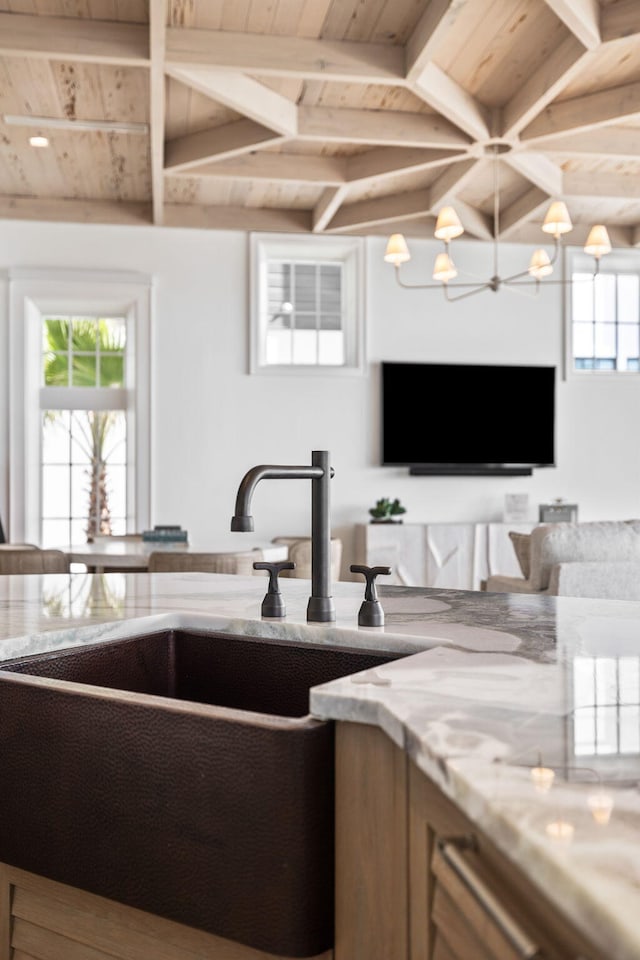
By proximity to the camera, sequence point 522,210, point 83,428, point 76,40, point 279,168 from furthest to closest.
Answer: point 83,428
point 522,210
point 279,168
point 76,40

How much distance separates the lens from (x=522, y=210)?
654 cm

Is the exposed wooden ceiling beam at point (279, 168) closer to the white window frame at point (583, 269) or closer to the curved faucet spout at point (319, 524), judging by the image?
the white window frame at point (583, 269)

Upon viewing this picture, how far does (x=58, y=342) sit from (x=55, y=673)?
5964 millimetres

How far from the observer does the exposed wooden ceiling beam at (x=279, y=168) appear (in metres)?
5.70

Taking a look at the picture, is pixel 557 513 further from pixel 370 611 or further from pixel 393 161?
pixel 370 611

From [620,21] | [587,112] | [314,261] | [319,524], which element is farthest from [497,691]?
[314,261]

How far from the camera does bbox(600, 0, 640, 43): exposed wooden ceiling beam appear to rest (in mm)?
3674

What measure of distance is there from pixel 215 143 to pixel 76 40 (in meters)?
1.37

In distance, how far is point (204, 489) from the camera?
22.6ft

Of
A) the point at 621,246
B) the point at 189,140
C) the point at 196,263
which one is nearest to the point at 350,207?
the point at 196,263

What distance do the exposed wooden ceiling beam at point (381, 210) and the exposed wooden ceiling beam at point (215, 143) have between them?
163 cm

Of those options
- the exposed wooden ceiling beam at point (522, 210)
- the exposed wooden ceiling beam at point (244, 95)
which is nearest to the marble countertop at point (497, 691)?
the exposed wooden ceiling beam at point (244, 95)

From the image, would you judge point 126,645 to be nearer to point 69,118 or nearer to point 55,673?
point 55,673

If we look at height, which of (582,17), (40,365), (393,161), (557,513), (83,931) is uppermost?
Answer: (393,161)
